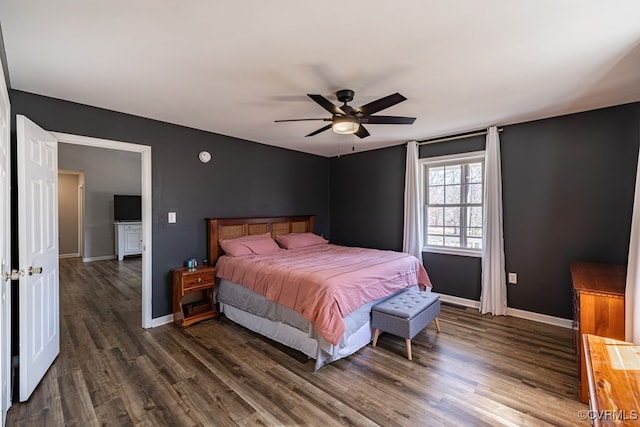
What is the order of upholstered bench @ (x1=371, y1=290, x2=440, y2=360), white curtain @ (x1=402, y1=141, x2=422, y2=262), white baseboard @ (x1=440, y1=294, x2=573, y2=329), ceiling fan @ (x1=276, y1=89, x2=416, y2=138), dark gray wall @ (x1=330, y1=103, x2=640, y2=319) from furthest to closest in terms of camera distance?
white curtain @ (x1=402, y1=141, x2=422, y2=262), white baseboard @ (x1=440, y1=294, x2=573, y2=329), dark gray wall @ (x1=330, y1=103, x2=640, y2=319), upholstered bench @ (x1=371, y1=290, x2=440, y2=360), ceiling fan @ (x1=276, y1=89, x2=416, y2=138)

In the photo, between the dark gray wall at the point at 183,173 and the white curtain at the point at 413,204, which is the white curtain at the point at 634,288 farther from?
the dark gray wall at the point at 183,173

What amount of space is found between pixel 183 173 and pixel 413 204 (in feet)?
10.6

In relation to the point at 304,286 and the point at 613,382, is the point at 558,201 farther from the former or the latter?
the point at 304,286

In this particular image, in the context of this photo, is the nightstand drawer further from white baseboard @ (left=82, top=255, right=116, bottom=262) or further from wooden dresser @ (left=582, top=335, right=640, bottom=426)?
white baseboard @ (left=82, top=255, right=116, bottom=262)

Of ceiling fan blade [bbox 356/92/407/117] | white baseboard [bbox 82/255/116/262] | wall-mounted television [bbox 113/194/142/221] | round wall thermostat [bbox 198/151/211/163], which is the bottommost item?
white baseboard [bbox 82/255/116/262]

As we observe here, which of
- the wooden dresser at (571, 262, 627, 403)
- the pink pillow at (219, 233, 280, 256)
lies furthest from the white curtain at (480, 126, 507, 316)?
the pink pillow at (219, 233, 280, 256)

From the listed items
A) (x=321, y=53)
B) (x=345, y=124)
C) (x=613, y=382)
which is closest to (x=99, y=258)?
(x=345, y=124)

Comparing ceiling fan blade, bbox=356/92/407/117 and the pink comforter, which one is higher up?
Answer: ceiling fan blade, bbox=356/92/407/117

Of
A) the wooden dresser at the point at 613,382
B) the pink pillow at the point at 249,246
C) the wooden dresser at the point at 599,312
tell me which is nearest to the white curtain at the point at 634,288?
the wooden dresser at the point at 599,312

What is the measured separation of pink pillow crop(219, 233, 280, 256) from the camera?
12.4 ft

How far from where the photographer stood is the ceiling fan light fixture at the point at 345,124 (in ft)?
8.25

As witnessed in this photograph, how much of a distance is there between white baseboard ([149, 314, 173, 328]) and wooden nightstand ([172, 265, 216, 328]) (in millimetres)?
78

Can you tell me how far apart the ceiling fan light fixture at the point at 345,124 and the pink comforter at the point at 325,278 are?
1329 millimetres

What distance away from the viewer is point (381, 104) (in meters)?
2.29
